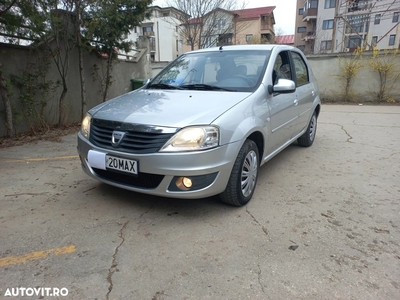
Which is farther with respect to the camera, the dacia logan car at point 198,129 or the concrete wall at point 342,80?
the concrete wall at point 342,80

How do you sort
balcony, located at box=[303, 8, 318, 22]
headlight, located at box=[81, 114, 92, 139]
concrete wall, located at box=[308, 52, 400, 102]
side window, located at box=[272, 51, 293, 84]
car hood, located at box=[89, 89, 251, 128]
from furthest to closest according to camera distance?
balcony, located at box=[303, 8, 318, 22] → concrete wall, located at box=[308, 52, 400, 102] → side window, located at box=[272, 51, 293, 84] → headlight, located at box=[81, 114, 92, 139] → car hood, located at box=[89, 89, 251, 128]

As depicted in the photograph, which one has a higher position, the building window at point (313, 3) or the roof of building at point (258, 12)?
the building window at point (313, 3)

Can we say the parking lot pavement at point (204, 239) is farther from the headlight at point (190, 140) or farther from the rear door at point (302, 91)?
the rear door at point (302, 91)

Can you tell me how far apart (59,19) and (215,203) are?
16.3ft

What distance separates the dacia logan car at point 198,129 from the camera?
7.72ft

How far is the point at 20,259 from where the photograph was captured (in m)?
2.05

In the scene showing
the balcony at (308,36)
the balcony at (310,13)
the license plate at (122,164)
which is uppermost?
the balcony at (310,13)

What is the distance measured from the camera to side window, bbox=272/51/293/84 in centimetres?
338

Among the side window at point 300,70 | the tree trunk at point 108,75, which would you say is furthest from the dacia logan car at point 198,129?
the tree trunk at point 108,75

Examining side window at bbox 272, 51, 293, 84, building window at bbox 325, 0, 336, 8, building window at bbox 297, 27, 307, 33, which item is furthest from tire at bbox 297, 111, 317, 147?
building window at bbox 297, 27, 307, 33

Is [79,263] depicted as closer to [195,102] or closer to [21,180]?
[195,102]

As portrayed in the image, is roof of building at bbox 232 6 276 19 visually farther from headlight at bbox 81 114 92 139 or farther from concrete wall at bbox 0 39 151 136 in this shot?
headlight at bbox 81 114 92 139

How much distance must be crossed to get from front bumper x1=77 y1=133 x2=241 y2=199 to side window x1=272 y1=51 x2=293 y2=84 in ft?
4.31

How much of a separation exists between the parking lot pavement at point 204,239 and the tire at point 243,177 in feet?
0.42
